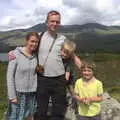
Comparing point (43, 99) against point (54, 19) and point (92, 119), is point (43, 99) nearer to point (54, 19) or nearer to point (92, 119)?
point (92, 119)

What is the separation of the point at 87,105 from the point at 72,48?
123 cm

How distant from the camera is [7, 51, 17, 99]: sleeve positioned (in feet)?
24.3

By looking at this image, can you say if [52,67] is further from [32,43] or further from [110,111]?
[110,111]

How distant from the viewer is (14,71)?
7453mm

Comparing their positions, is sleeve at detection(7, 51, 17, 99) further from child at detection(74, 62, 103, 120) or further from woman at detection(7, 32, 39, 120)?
child at detection(74, 62, 103, 120)

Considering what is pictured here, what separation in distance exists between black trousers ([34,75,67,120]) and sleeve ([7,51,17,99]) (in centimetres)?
55

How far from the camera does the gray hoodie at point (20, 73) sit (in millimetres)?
7434

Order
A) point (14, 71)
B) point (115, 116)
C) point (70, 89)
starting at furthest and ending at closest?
point (115, 116), point (70, 89), point (14, 71)

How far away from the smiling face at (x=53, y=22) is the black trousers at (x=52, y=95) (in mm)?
1033

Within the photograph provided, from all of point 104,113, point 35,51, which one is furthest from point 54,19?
point 104,113

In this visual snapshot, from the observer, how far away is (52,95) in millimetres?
7891

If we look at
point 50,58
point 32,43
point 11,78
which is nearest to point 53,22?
point 32,43

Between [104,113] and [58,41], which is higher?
[58,41]

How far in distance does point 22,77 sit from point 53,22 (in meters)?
1.30
